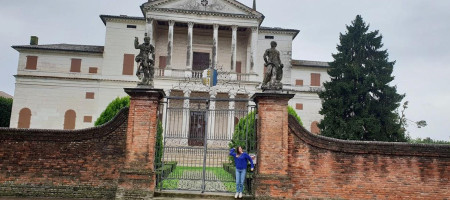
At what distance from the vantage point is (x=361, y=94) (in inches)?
1037

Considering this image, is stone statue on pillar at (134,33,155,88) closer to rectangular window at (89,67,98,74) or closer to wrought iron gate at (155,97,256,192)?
wrought iron gate at (155,97,256,192)

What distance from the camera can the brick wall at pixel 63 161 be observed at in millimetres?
9242

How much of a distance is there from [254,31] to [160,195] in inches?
1107

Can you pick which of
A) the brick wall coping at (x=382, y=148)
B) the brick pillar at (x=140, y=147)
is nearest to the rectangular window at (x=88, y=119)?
the brick pillar at (x=140, y=147)

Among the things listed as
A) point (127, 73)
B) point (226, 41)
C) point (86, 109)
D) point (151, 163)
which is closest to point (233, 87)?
point (226, 41)

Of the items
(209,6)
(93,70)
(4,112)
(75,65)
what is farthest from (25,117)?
(209,6)

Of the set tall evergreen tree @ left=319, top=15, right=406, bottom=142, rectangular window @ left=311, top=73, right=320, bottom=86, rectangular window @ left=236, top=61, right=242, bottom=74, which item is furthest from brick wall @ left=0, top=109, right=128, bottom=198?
rectangular window @ left=311, top=73, right=320, bottom=86

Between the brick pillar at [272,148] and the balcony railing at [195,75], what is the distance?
23.6m

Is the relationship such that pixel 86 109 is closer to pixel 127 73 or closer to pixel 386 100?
pixel 127 73

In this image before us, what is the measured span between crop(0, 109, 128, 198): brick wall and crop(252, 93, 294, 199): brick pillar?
12.4 feet

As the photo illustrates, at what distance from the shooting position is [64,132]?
31.0ft

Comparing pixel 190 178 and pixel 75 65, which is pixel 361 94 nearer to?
pixel 190 178

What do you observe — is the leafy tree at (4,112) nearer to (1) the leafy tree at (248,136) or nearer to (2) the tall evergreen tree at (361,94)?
(2) the tall evergreen tree at (361,94)

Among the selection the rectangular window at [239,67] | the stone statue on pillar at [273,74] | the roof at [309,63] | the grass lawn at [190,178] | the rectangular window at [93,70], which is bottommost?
the grass lawn at [190,178]
